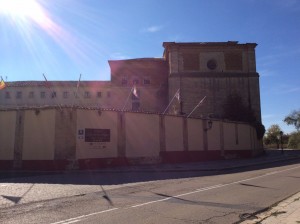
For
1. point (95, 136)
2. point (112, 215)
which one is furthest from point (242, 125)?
point (112, 215)

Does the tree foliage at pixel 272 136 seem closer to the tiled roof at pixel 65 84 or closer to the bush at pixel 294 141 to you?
the bush at pixel 294 141

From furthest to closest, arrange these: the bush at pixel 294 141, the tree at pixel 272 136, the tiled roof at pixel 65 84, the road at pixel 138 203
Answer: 1. the tree at pixel 272 136
2. the bush at pixel 294 141
3. the tiled roof at pixel 65 84
4. the road at pixel 138 203

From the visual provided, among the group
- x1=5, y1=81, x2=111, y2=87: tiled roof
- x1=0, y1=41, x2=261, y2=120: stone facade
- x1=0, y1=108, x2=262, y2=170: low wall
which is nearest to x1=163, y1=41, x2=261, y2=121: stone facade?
x1=0, y1=41, x2=261, y2=120: stone facade

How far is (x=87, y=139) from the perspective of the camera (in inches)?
1087

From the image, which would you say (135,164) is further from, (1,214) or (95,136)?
(1,214)

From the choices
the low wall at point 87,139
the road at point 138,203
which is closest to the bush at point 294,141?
the low wall at point 87,139

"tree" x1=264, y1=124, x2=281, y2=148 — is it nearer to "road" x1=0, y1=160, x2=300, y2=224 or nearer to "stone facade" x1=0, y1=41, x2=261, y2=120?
"stone facade" x1=0, y1=41, x2=261, y2=120

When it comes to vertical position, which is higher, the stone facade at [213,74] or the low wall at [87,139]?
the stone facade at [213,74]

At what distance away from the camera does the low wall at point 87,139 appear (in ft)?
87.2

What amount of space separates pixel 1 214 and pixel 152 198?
4.84m

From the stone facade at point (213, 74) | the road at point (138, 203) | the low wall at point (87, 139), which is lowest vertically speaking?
the road at point (138, 203)

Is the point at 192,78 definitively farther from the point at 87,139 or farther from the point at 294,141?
the point at 294,141

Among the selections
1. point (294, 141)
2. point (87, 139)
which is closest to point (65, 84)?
point (87, 139)

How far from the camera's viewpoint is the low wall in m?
26.6
